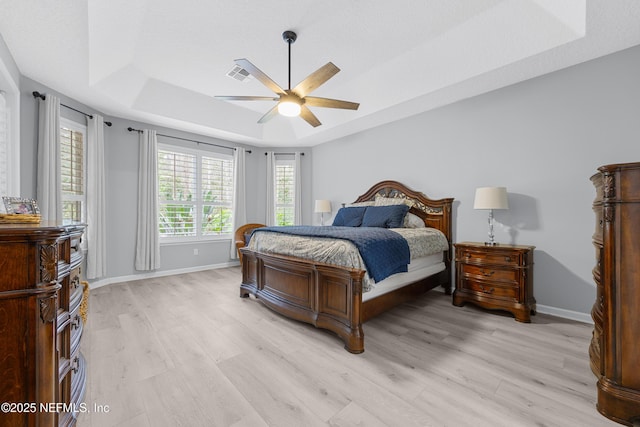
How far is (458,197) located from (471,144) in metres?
0.71

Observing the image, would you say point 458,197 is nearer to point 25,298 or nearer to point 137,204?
point 25,298

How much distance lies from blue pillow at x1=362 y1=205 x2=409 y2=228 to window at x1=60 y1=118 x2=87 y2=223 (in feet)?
13.2

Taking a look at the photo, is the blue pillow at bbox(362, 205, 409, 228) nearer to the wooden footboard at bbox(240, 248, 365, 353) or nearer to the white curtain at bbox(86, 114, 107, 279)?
the wooden footboard at bbox(240, 248, 365, 353)

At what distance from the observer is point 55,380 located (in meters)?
1.07

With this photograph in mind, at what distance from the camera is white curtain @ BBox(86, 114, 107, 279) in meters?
3.78

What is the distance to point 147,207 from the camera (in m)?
4.45

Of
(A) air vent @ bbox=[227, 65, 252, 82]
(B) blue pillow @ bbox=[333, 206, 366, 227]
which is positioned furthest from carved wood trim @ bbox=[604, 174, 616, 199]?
(A) air vent @ bbox=[227, 65, 252, 82]

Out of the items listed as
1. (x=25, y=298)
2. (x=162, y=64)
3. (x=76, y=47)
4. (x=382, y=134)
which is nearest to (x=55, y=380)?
(x=25, y=298)

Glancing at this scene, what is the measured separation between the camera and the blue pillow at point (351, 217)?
13.8 ft

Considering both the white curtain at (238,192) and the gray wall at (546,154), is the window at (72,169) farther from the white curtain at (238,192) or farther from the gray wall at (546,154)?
the gray wall at (546,154)

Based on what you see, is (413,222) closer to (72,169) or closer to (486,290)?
(486,290)

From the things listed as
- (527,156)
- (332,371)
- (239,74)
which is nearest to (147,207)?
(239,74)

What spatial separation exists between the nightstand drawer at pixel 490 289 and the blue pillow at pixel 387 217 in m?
1.14

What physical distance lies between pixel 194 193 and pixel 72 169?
1.77 meters
